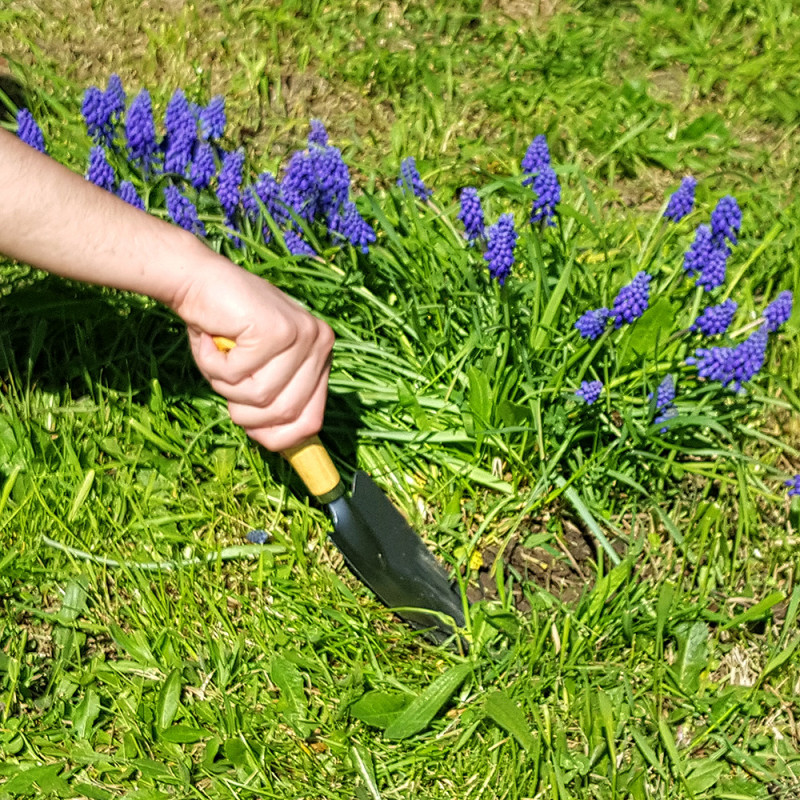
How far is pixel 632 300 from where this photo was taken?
2.13 metres

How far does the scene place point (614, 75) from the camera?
3.36 meters

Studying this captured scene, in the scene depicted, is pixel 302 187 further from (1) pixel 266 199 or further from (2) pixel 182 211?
(2) pixel 182 211

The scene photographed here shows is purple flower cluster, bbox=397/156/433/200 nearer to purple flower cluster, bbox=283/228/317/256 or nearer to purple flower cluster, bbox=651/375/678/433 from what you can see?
purple flower cluster, bbox=283/228/317/256

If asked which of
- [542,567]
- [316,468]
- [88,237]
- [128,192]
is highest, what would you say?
[88,237]

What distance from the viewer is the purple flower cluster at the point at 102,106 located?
241cm

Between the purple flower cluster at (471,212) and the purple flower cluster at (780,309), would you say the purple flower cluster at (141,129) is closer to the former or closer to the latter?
the purple flower cluster at (471,212)

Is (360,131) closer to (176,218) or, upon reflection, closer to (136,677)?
(176,218)

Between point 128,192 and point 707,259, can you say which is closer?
point 707,259

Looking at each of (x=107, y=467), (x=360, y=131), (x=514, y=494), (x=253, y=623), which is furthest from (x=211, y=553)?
(x=360, y=131)

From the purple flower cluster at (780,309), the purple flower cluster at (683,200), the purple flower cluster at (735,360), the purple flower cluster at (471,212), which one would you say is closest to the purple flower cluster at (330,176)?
the purple flower cluster at (471,212)

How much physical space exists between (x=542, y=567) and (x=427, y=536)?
28cm

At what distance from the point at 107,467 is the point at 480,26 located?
6.91ft

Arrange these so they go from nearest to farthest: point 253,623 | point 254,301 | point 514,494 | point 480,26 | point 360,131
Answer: point 254,301
point 253,623
point 514,494
point 360,131
point 480,26

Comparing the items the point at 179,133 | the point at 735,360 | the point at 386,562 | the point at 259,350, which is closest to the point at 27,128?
the point at 179,133
